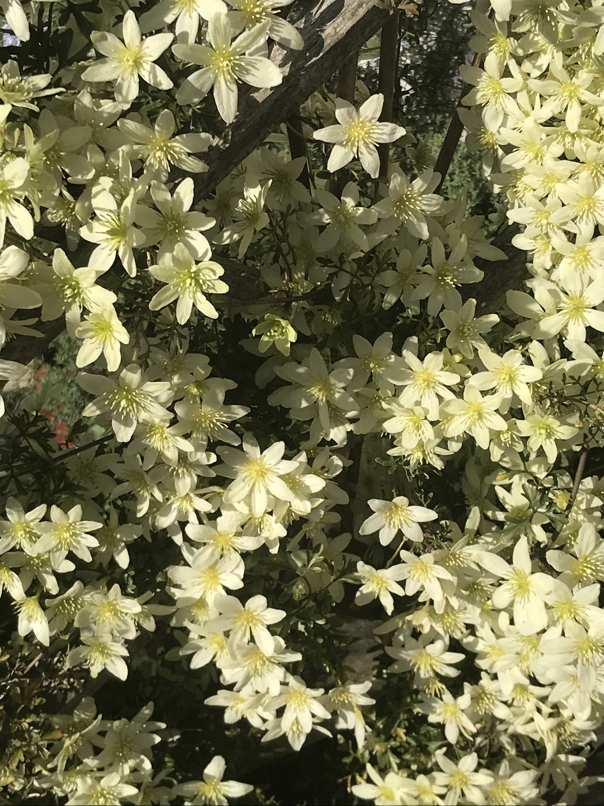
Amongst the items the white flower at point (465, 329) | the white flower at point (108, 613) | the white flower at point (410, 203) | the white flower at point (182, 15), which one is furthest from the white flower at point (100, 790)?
the white flower at point (182, 15)

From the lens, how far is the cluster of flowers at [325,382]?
0.76 meters

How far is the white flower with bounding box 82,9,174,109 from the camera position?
718 millimetres

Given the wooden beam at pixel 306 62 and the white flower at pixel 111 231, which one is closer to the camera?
the white flower at pixel 111 231

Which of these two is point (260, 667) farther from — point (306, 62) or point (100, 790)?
point (306, 62)

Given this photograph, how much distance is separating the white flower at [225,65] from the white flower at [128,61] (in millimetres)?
32

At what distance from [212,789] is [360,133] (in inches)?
45.7

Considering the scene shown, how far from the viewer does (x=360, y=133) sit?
849 mm

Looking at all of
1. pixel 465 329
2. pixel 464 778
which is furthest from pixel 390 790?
pixel 465 329

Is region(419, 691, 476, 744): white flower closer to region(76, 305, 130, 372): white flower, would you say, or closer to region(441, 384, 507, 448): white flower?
region(441, 384, 507, 448): white flower

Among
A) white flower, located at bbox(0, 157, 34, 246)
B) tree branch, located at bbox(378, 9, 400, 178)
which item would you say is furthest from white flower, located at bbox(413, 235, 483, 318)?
white flower, located at bbox(0, 157, 34, 246)

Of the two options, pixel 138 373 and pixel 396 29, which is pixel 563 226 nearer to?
pixel 396 29

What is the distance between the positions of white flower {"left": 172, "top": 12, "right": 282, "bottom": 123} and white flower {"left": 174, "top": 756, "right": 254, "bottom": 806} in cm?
110

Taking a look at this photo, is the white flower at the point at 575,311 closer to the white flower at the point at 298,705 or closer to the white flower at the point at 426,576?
the white flower at the point at 426,576

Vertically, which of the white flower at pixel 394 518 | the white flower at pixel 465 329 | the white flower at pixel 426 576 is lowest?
the white flower at pixel 426 576
